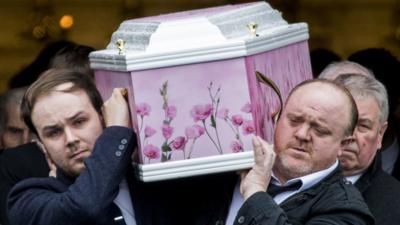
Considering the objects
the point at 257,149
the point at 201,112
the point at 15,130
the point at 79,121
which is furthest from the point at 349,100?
the point at 15,130

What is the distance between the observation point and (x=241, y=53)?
4.58m

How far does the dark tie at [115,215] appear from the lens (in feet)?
15.5

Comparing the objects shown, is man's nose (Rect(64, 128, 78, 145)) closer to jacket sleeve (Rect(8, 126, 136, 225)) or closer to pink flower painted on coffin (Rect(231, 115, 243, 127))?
jacket sleeve (Rect(8, 126, 136, 225))

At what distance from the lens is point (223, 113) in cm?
462

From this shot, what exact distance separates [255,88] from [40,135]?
0.76 m

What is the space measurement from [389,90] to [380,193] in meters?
1.77

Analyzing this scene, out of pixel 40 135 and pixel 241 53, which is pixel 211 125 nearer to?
pixel 241 53

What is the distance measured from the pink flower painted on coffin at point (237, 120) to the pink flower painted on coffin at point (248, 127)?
0.02 metres

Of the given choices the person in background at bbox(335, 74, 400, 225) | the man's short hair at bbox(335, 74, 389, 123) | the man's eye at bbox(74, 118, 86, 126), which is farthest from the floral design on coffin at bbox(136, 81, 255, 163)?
the man's short hair at bbox(335, 74, 389, 123)

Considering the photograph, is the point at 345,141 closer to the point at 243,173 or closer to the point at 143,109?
the point at 243,173

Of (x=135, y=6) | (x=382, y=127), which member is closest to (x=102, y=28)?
(x=135, y=6)

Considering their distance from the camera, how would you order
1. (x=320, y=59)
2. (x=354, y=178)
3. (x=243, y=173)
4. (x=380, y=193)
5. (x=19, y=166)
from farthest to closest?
(x=320, y=59) < (x=19, y=166) < (x=354, y=178) < (x=380, y=193) < (x=243, y=173)

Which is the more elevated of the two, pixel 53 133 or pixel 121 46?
pixel 121 46

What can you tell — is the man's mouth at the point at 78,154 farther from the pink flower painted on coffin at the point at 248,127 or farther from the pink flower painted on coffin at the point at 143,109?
the pink flower painted on coffin at the point at 248,127
